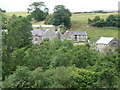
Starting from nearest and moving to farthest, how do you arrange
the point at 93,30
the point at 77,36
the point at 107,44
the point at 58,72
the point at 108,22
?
1. the point at 58,72
2. the point at 107,44
3. the point at 77,36
4. the point at 93,30
5. the point at 108,22

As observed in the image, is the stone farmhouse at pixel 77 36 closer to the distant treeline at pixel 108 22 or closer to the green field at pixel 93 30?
the green field at pixel 93 30

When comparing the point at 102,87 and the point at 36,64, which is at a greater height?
the point at 36,64

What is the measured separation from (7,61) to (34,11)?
59.6 m

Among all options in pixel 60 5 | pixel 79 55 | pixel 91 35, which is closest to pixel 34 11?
pixel 60 5

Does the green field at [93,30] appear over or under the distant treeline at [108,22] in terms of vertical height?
under

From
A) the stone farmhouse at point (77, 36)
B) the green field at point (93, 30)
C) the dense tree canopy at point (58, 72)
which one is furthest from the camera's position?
the green field at point (93, 30)

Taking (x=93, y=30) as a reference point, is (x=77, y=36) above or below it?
below

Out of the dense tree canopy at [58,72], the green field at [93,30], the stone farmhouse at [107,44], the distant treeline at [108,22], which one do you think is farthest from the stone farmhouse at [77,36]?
the dense tree canopy at [58,72]

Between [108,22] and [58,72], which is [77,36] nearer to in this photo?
[108,22]

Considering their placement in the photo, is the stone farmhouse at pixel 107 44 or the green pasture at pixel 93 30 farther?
the green pasture at pixel 93 30

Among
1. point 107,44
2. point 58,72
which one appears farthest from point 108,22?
point 58,72

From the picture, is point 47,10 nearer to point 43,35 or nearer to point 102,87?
point 43,35

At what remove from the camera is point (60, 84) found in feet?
52.6

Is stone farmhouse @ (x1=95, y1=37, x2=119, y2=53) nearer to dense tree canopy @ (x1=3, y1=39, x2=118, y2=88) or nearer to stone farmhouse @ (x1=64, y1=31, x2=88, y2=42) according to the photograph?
stone farmhouse @ (x1=64, y1=31, x2=88, y2=42)
